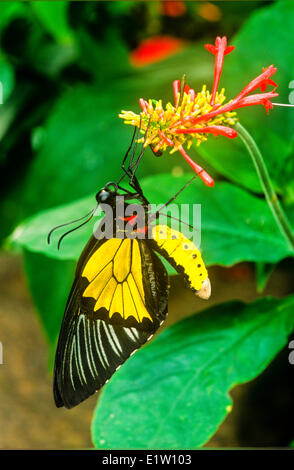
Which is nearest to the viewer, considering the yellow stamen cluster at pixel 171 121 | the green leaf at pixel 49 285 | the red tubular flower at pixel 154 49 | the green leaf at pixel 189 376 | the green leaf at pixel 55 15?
the yellow stamen cluster at pixel 171 121

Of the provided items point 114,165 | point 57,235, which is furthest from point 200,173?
point 114,165

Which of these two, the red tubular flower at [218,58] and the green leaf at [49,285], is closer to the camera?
the red tubular flower at [218,58]

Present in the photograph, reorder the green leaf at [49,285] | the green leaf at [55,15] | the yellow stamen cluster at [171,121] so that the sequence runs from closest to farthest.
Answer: the yellow stamen cluster at [171,121] → the green leaf at [49,285] → the green leaf at [55,15]

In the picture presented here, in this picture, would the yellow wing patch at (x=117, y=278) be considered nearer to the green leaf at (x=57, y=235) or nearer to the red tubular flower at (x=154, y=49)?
the green leaf at (x=57, y=235)

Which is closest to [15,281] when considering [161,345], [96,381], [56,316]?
[56,316]

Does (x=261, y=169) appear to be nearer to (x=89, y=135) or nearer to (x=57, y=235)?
(x=57, y=235)

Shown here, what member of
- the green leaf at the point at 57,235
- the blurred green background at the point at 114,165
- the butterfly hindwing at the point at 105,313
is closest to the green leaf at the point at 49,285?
the blurred green background at the point at 114,165

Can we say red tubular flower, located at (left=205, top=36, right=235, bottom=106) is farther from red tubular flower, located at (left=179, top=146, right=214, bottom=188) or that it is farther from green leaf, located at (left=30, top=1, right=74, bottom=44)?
green leaf, located at (left=30, top=1, right=74, bottom=44)

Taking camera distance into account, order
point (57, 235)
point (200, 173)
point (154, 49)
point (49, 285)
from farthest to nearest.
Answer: point (154, 49), point (49, 285), point (57, 235), point (200, 173)
